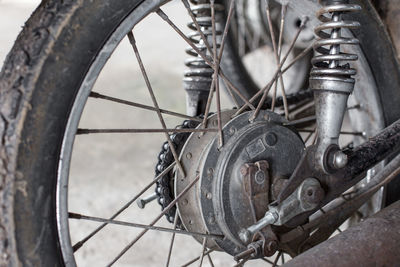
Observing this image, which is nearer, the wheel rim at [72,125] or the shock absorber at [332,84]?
the wheel rim at [72,125]

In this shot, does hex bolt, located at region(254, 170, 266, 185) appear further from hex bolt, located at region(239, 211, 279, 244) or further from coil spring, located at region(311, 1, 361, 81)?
coil spring, located at region(311, 1, 361, 81)

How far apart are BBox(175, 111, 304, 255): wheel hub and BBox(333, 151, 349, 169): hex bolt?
4.3 inches

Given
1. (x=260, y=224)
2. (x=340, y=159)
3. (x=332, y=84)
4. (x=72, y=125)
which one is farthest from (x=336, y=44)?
(x=72, y=125)

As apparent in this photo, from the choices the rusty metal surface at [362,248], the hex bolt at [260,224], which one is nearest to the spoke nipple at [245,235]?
the hex bolt at [260,224]

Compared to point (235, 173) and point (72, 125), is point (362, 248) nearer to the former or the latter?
point (235, 173)

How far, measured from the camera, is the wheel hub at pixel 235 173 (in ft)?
3.17

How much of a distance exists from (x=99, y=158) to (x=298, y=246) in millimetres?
1962

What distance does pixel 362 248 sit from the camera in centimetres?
90

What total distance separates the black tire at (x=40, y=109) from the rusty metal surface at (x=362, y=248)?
0.41 meters

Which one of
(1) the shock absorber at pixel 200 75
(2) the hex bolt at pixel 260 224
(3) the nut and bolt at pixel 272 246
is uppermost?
(1) the shock absorber at pixel 200 75

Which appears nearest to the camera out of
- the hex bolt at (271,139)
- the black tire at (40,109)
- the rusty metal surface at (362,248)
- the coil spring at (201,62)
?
the black tire at (40,109)

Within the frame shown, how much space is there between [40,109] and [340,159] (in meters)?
0.53

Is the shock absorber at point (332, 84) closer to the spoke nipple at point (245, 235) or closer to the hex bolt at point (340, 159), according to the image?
the hex bolt at point (340, 159)

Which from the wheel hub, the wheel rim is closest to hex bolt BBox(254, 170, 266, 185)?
the wheel hub
